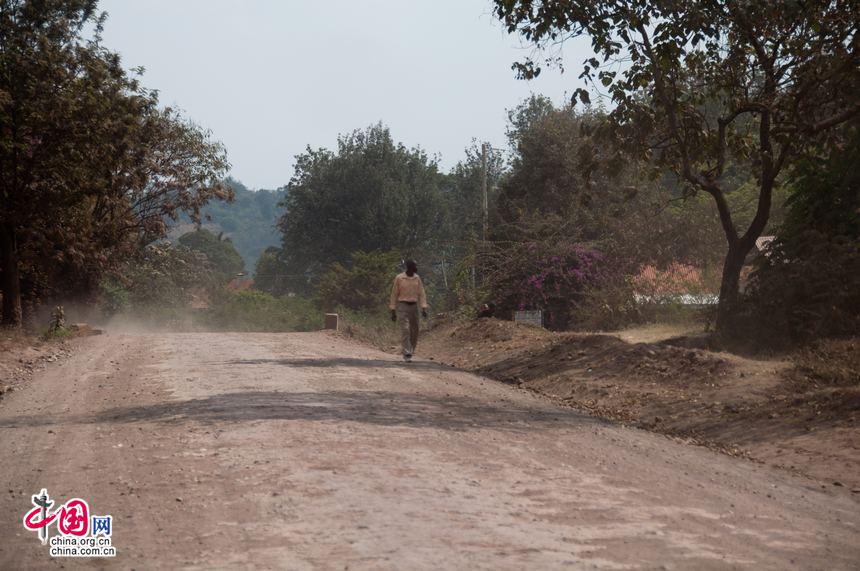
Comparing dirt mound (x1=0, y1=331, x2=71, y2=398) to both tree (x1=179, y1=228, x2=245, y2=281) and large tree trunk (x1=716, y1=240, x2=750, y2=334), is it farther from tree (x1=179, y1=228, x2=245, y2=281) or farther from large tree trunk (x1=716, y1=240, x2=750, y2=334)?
tree (x1=179, y1=228, x2=245, y2=281)

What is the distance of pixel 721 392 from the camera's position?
1309 centimetres

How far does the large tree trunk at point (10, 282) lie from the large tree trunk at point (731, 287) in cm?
2063

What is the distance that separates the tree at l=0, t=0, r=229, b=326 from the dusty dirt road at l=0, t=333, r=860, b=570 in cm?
1394

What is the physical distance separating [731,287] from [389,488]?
13131mm

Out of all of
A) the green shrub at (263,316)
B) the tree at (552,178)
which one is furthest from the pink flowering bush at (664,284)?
the green shrub at (263,316)

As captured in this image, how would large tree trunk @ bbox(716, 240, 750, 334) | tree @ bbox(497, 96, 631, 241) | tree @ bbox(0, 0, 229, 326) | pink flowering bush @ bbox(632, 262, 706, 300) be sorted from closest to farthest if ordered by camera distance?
large tree trunk @ bbox(716, 240, 750, 334) < tree @ bbox(0, 0, 229, 326) < pink flowering bush @ bbox(632, 262, 706, 300) < tree @ bbox(497, 96, 631, 241)

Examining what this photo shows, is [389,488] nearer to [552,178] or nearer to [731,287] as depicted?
[731,287]

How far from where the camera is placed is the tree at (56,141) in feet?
81.8

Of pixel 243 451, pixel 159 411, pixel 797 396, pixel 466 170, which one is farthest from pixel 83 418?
pixel 466 170

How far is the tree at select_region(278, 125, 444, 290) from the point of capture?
225 feet

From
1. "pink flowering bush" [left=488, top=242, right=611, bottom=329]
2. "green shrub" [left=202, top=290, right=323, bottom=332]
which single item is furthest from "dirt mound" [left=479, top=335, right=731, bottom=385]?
"green shrub" [left=202, top=290, right=323, bottom=332]

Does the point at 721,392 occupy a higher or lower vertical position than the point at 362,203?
lower

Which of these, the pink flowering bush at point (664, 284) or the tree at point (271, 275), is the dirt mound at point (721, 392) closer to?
the pink flowering bush at point (664, 284)

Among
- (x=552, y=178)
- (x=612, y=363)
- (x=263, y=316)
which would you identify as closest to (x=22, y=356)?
(x=612, y=363)
